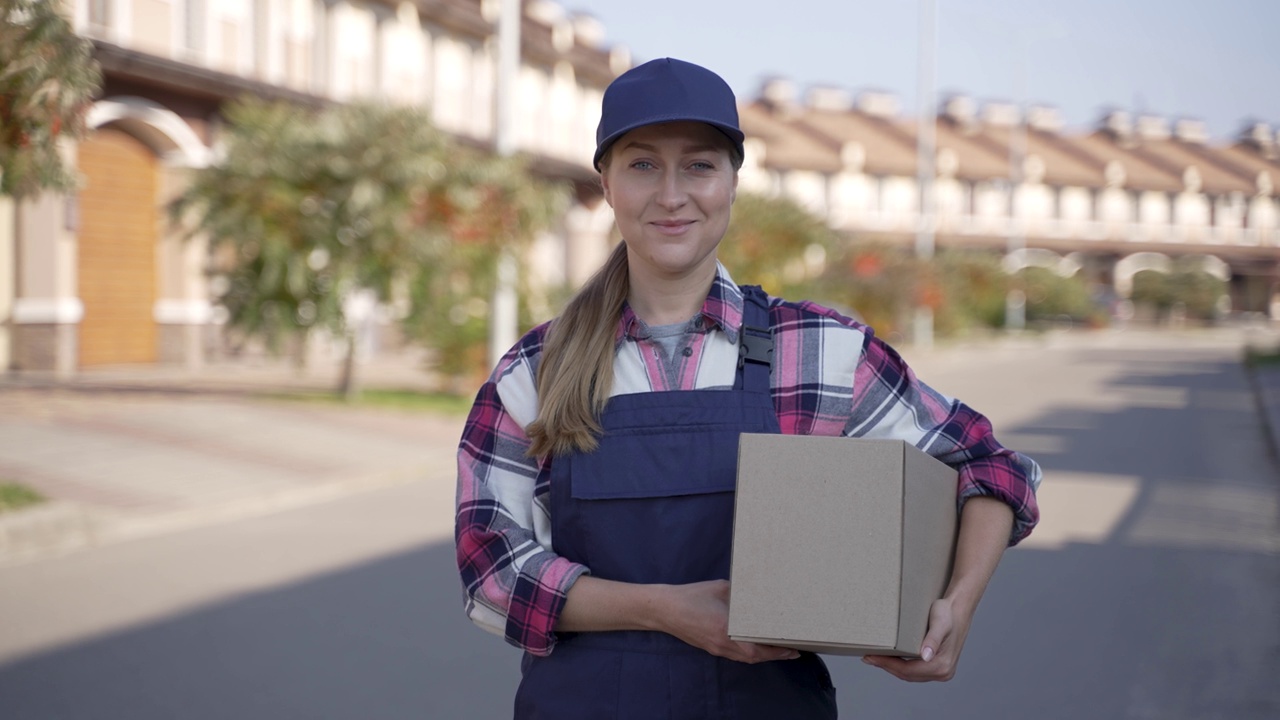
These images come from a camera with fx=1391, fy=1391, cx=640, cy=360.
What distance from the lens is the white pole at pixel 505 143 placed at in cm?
1612

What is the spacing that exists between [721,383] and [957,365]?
29.3 metres

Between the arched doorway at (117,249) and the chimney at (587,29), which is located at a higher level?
the chimney at (587,29)

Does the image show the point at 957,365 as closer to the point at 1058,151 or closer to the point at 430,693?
the point at 430,693

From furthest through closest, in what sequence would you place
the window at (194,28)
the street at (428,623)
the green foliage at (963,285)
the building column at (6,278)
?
the green foliage at (963,285) → the window at (194,28) → the building column at (6,278) → the street at (428,623)

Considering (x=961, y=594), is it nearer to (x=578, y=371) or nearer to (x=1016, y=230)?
(x=578, y=371)

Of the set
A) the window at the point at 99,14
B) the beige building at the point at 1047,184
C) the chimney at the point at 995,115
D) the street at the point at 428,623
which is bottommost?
the street at the point at 428,623

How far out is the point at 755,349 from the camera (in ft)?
6.95

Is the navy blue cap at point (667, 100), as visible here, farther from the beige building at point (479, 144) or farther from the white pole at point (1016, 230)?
the white pole at point (1016, 230)

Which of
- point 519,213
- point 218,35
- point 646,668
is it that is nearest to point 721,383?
point 646,668

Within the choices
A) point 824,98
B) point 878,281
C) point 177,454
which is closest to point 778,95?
point 824,98

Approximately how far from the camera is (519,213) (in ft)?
54.0

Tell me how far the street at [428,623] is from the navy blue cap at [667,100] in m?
3.63

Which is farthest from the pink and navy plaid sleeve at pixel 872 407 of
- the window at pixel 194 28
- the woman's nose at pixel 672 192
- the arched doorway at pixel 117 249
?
the window at pixel 194 28

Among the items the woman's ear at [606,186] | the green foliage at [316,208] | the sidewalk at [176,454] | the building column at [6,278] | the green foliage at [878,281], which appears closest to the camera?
the woman's ear at [606,186]
